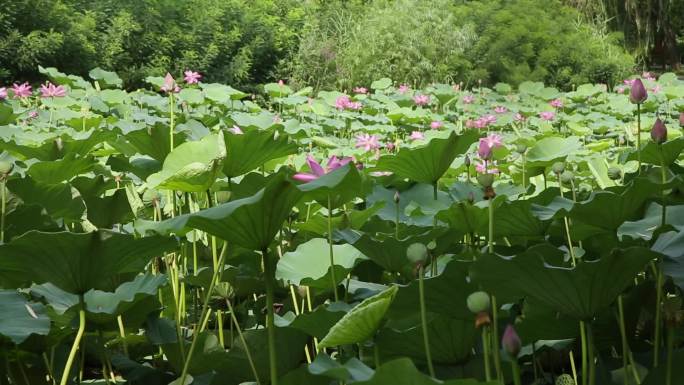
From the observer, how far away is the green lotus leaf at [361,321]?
58 cm

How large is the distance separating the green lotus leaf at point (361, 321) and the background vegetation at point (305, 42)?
21.1 ft

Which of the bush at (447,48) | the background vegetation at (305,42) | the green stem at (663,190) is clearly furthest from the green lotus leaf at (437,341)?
the bush at (447,48)

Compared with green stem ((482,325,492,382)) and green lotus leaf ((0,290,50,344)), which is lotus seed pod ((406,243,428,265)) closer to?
green stem ((482,325,492,382))

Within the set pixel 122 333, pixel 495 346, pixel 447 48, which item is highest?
pixel 495 346

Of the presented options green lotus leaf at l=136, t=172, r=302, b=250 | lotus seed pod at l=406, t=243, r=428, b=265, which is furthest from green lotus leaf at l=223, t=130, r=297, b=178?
lotus seed pod at l=406, t=243, r=428, b=265

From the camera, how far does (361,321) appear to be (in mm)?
596

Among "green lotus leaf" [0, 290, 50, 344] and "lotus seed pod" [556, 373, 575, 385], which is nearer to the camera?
"green lotus leaf" [0, 290, 50, 344]

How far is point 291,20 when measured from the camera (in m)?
9.13

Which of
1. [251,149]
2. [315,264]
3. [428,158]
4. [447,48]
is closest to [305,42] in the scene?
[447,48]

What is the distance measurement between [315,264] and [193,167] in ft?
0.53

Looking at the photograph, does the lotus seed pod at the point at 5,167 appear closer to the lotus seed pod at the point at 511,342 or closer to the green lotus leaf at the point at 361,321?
the green lotus leaf at the point at 361,321

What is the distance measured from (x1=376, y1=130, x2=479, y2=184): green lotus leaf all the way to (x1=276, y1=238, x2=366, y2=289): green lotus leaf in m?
0.21

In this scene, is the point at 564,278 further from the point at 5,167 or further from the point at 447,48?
the point at 447,48

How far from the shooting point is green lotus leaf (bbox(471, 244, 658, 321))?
0.58 metres
